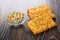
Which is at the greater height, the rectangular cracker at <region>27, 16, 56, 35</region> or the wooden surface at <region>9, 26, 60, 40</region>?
the rectangular cracker at <region>27, 16, 56, 35</region>

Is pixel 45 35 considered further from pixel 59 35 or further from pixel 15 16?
pixel 15 16

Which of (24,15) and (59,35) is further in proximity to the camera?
(24,15)

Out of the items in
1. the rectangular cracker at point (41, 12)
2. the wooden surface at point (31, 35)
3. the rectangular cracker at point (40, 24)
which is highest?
the rectangular cracker at point (41, 12)

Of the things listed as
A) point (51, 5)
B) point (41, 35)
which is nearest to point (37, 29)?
point (41, 35)

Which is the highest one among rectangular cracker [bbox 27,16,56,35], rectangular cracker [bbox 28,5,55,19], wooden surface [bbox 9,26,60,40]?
rectangular cracker [bbox 28,5,55,19]
